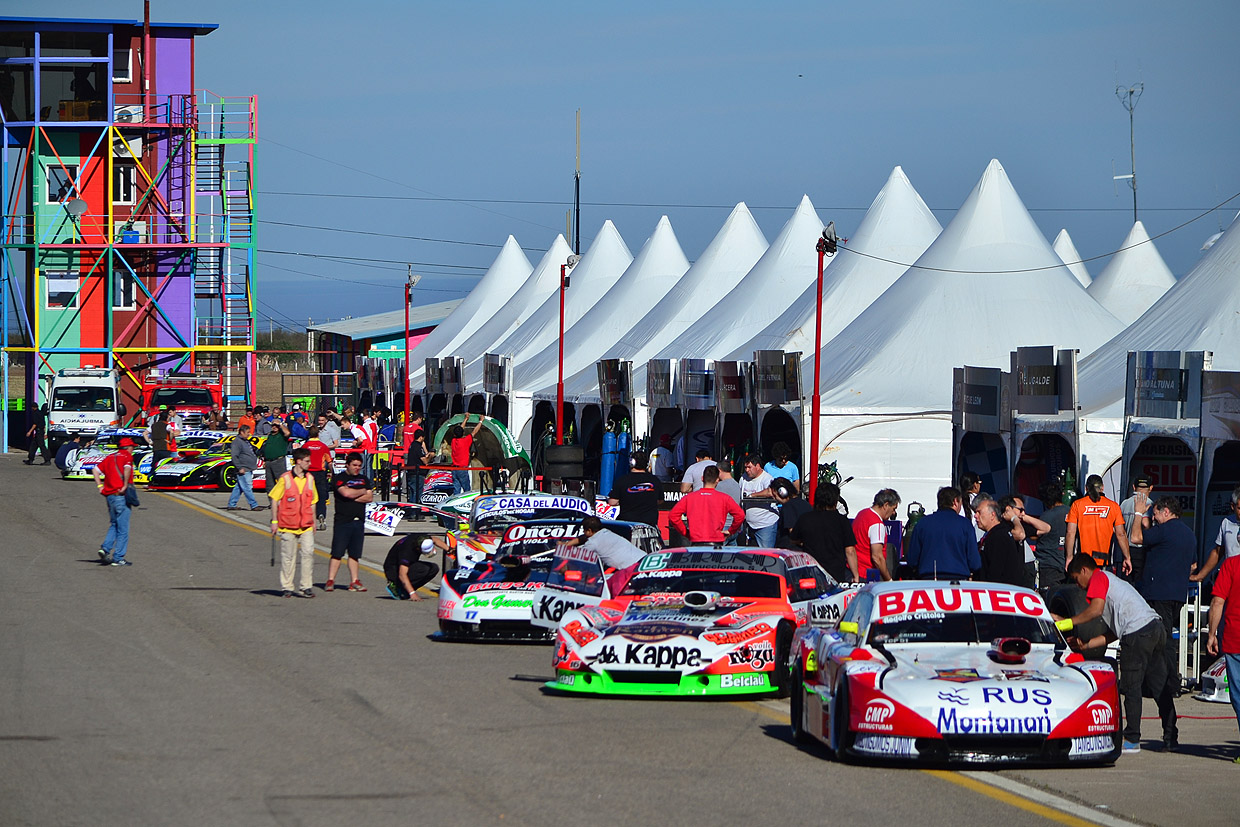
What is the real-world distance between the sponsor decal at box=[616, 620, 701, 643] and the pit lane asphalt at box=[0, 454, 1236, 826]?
56cm

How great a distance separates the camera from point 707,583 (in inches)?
524

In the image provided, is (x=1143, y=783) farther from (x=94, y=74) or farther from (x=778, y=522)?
(x=94, y=74)

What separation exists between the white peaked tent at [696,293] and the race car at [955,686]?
27200 mm

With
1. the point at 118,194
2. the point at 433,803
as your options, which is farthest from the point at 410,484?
the point at 118,194

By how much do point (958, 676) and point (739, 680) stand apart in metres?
2.87

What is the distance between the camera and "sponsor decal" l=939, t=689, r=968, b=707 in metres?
9.21

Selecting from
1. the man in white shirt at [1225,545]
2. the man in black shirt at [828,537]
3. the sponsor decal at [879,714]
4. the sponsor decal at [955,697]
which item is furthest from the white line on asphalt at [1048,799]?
the man in black shirt at [828,537]

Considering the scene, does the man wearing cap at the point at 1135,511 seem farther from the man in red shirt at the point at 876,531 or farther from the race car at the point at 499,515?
the race car at the point at 499,515

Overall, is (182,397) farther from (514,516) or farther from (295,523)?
(295,523)

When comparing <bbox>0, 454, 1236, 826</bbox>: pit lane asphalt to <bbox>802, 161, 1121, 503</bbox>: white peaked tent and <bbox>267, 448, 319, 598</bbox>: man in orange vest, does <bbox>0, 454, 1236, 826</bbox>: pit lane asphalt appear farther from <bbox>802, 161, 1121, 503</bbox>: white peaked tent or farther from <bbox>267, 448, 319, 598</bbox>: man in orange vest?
<bbox>802, 161, 1121, 503</bbox>: white peaked tent

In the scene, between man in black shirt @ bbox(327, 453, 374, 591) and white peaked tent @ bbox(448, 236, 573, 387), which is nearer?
man in black shirt @ bbox(327, 453, 374, 591)

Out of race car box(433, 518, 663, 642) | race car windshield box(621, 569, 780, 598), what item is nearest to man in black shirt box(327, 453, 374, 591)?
race car box(433, 518, 663, 642)

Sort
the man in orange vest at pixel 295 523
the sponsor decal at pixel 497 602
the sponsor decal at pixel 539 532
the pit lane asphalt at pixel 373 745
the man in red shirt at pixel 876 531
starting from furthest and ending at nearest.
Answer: the man in orange vest at pixel 295 523 < the sponsor decal at pixel 539 532 < the sponsor decal at pixel 497 602 < the man in red shirt at pixel 876 531 < the pit lane asphalt at pixel 373 745

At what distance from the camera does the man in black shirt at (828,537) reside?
52.2 feet
